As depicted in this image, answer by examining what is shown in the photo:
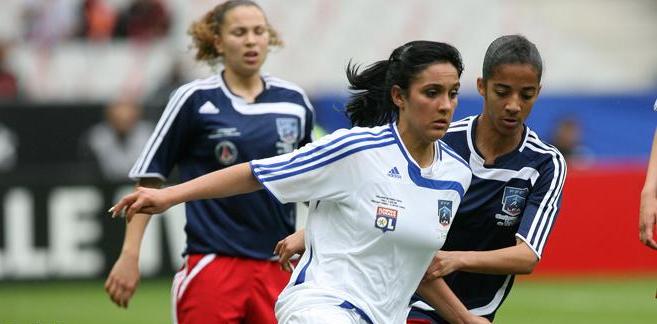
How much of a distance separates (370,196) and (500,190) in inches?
33.9

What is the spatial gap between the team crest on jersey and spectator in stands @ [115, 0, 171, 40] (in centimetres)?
1225

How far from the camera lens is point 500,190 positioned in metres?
6.45

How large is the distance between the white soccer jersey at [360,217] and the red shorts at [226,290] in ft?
5.17

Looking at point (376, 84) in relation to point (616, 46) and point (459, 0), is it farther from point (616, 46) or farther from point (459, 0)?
point (616, 46)

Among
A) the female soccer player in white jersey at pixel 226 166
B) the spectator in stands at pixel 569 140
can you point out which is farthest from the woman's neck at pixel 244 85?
the spectator in stands at pixel 569 140

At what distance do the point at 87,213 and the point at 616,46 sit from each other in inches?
467

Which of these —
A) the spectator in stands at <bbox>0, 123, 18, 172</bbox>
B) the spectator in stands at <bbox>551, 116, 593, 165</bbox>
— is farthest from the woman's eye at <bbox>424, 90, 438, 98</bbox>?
the spectator in stands at <bbox>551, 116, 593, 165</bbox>

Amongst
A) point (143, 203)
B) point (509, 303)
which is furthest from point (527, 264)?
point (509, 303)

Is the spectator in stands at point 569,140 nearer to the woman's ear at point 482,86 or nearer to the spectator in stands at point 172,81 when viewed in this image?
the spectator in stands at point 172,81

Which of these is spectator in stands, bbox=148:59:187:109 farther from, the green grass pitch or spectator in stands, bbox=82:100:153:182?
the green grass pitch

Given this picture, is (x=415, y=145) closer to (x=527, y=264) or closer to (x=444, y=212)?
(x=444, y=212)

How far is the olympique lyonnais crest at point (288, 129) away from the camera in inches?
304

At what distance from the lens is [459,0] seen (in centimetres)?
2231

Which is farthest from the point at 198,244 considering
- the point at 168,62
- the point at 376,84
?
the point at 168,62
